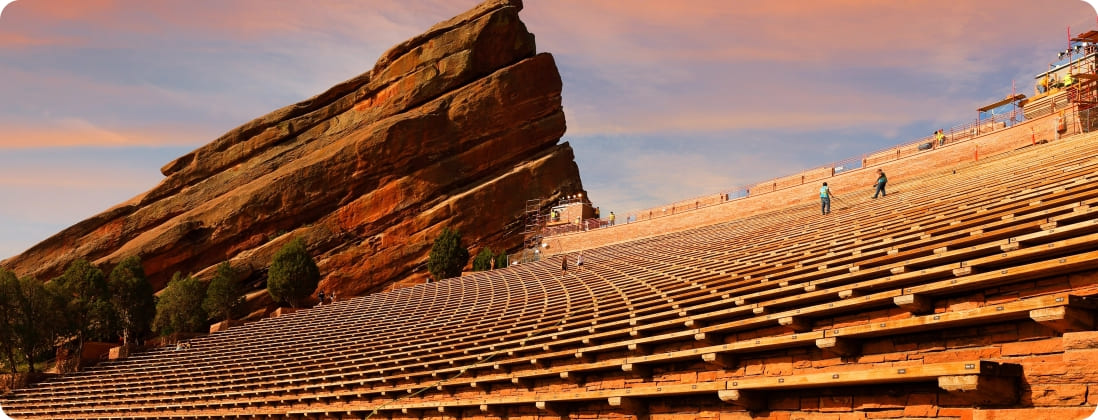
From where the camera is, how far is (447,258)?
32062mm

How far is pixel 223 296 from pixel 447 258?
8476 mm

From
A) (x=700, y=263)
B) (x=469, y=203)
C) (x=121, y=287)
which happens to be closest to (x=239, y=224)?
(x=121, y=287)

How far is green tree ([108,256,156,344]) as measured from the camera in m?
29.3

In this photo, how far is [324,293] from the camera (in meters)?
34.6

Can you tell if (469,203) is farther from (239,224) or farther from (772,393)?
(772,393)

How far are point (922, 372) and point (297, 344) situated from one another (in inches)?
689

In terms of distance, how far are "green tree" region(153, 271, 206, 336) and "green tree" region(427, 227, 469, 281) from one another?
8.61 m

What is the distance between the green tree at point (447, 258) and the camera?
105 ft

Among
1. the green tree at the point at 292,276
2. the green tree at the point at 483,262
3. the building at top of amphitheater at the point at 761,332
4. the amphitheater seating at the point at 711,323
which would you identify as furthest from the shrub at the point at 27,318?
the green tree at the point at 483,262

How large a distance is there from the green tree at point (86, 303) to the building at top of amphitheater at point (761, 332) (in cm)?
461

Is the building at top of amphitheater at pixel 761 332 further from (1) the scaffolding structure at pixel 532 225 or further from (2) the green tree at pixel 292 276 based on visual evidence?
(1) the scaffolding structure at pixel 532 225

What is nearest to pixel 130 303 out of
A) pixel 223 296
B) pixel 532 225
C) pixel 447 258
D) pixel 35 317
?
pixel 223 296

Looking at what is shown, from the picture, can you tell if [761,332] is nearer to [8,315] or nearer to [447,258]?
[447,258]

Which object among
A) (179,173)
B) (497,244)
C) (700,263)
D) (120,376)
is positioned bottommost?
(120,376)
